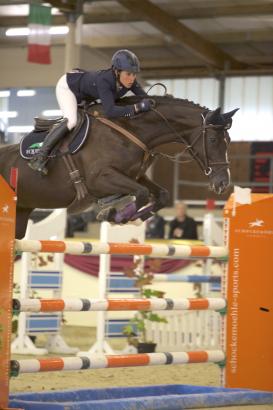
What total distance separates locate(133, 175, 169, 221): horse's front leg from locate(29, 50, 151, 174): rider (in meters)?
0.45

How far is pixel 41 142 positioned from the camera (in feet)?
16.1

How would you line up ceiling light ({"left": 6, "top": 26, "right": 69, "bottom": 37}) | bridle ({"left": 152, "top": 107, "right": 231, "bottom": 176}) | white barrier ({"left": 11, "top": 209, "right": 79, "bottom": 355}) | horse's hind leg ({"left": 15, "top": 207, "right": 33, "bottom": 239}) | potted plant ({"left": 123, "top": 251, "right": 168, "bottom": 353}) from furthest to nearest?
ceiling light ({"left": 6, "top": 26, "right": 69, "bottom": 37}) → white barrier ({"left": 11, "top": 209, "right": 79, "bottom": 355}) → potted plant ({"left": 123, "top": 251, "right": 168, "bottom": 353}) → horse's hind leg ({"left": 15, "top": 207, "right": 33, "bottom": 239}) → bridle ({"left": 152, "top": 107, "right": 231, "bottom": 176})

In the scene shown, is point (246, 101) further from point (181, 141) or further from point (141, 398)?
point (141, 398)

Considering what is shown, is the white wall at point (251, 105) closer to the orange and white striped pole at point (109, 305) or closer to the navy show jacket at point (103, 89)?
the navy show jacket at point (103, 89)

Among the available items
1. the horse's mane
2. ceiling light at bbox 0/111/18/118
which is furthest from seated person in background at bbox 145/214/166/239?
the horse's mane

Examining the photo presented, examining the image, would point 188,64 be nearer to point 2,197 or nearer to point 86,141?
point 86,141

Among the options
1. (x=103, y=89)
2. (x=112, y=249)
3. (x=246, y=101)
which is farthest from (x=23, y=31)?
(x=112, y=249)

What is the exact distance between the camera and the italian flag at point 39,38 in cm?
1080

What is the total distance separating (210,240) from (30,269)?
179 centimetres

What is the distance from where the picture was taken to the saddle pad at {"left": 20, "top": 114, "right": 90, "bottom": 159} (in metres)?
4.82

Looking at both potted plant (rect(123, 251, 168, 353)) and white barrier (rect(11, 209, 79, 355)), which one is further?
white barrier (rect(11, 209, 79, 355))

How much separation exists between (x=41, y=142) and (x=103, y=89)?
0.54m

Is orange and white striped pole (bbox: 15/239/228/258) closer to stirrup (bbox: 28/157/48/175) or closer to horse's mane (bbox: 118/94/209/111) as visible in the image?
stirrup (bbox: 28/157/48/175)

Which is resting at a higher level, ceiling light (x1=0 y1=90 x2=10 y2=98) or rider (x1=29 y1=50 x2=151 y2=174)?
ceiling light (x1=0 y1=90 x2=10 y2=98)
